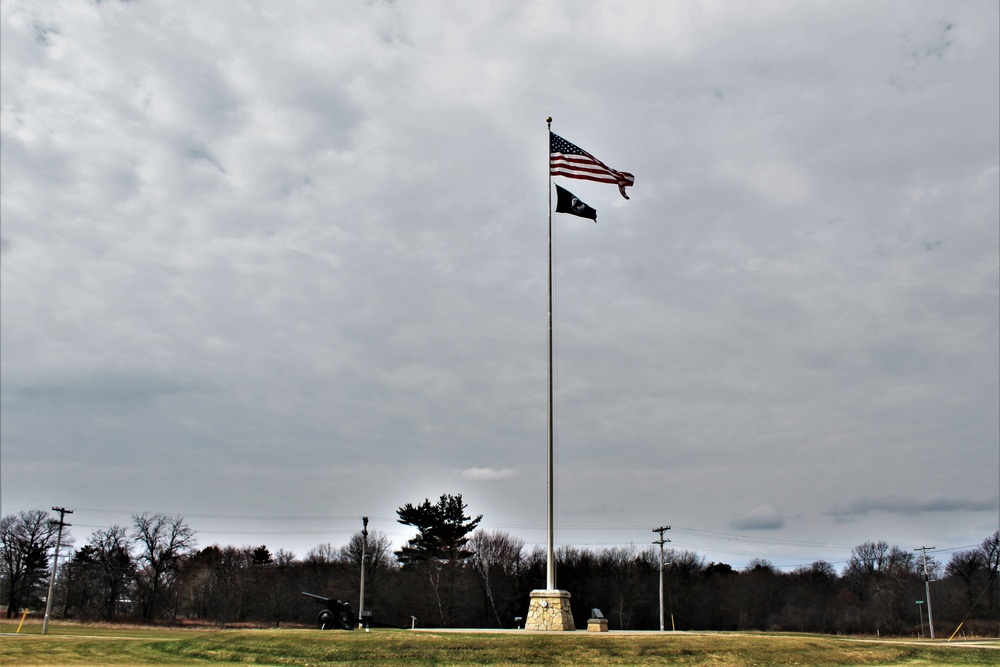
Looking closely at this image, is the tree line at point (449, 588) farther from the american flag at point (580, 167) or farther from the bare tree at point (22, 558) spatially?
the american flag at point (580, 167)

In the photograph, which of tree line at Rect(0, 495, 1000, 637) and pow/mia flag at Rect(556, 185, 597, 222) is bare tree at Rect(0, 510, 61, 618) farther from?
pow/mia flag at Rect(556, 185, 597, 222)

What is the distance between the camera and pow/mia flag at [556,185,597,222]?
28766 mm

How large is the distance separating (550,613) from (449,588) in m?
49.6

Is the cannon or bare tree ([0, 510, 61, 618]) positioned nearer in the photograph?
the cannon

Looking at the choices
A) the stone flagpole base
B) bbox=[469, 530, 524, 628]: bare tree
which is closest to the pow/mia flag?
the stone flagpole base

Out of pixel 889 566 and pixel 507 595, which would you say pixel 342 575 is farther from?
pixel 889 566

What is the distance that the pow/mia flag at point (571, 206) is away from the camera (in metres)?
28.8

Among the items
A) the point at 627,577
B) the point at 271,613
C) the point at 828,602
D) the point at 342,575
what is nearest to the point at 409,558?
the point at 342,575

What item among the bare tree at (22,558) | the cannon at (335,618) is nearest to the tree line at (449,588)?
the bare tree at (22,558)

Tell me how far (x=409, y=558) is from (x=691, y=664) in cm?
5913

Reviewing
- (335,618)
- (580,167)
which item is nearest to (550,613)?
(335,618)

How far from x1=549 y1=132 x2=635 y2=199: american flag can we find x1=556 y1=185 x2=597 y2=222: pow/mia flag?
0.71 m

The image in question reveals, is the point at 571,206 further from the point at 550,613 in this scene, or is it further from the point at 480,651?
the point at 480,651

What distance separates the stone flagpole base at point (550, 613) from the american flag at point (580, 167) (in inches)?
576
